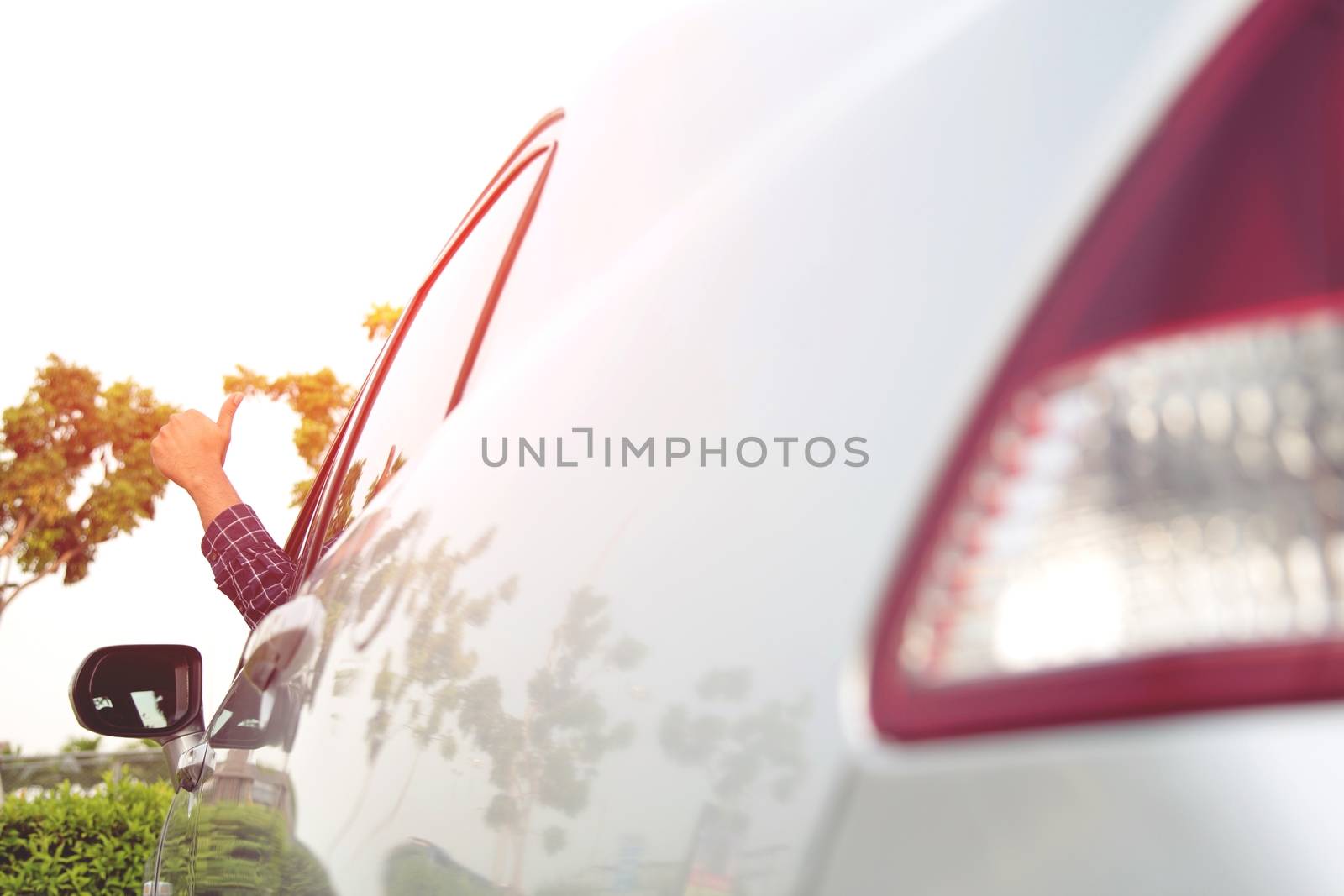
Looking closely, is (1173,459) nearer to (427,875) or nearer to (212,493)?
(427,875)

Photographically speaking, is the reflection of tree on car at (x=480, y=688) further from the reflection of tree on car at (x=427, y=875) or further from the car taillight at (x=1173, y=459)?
the car taillight at (x=1173, y=459)

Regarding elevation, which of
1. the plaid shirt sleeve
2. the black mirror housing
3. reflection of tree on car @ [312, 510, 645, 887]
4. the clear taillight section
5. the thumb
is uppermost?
the clear taillight section

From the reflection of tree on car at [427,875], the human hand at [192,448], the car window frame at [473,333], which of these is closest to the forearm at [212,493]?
the human hand at [192,448]

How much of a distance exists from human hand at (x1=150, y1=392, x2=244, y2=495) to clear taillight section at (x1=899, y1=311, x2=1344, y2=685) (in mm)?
2307

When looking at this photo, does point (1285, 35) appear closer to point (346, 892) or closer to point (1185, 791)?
point (1185, 791)

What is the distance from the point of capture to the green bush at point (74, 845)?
8.72 m

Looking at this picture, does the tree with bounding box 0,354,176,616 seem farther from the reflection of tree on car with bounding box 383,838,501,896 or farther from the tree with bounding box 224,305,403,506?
the reflection of tree on car with bounding box 383,838,501,896

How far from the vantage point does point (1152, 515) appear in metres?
0.61

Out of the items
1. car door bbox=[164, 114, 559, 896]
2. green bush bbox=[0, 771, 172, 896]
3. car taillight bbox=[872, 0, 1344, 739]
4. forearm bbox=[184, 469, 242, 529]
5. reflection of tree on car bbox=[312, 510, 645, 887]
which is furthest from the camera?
green bush bbox=[0, 771, 172, 896]

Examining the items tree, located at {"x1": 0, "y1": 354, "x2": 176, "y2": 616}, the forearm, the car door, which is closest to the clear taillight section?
the car door

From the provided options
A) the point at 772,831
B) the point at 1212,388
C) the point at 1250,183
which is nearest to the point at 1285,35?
the point at 1250,183

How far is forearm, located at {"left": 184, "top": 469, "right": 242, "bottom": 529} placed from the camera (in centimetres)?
261

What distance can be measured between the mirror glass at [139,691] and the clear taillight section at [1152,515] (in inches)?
79.5

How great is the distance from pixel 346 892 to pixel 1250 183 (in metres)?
0.87
